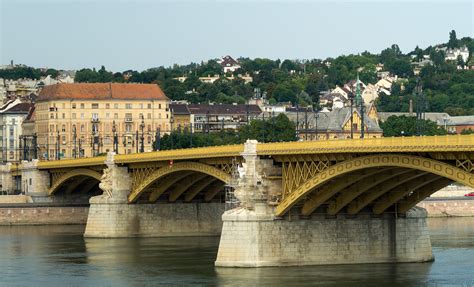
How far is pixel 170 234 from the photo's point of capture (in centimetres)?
11719

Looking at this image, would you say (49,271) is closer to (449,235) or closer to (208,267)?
(208,267)

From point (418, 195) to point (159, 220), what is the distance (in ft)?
116

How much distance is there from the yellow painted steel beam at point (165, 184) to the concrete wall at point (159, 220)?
3.37 feet

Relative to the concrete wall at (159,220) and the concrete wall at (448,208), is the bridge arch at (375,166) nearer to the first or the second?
the concrete wall at (159,220)

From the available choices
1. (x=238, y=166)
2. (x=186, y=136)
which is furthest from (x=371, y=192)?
(x=186, y=136)

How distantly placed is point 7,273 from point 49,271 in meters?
2.43

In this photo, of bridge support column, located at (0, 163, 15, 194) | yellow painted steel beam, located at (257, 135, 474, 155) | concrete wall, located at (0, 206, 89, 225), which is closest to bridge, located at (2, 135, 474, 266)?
yellow painted steel beam, located at (257, 135, 474, 155)

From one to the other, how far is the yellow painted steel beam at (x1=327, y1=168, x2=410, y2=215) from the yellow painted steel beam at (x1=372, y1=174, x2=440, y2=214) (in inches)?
74.5

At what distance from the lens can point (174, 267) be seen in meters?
90.2

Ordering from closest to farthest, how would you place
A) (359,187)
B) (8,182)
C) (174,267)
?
(359,187), (174,267), (8,182)

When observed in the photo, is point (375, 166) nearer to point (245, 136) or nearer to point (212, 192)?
point (212, 192)

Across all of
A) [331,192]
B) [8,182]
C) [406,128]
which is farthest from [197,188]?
[406,128]

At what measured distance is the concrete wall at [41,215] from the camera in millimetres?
139250

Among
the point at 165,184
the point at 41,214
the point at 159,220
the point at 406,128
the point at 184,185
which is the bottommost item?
the point at 41,214
